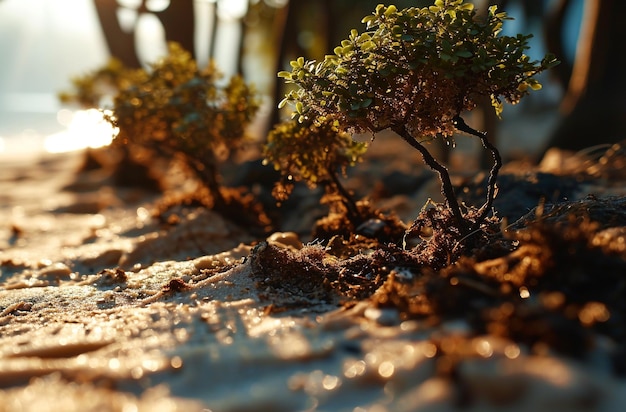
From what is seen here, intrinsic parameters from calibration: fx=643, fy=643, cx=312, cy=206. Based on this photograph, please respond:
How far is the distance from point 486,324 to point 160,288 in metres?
2.18

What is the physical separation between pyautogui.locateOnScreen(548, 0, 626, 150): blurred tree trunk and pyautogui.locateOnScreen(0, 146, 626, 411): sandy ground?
22.5 feet

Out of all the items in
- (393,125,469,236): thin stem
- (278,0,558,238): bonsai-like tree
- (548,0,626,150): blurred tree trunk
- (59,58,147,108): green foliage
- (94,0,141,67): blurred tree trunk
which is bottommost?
(393,125,469,236): thin stem

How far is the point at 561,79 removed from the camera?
1313 centimetres

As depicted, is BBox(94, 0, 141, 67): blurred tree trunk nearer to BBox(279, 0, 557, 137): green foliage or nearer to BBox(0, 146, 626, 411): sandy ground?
BBox(0, 146, 626, 411): sandy ground

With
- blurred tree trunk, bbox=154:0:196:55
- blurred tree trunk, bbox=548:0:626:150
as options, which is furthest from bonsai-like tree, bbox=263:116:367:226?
blurred tree trunk, bbox=154:0:196:55

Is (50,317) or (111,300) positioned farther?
(111,300)

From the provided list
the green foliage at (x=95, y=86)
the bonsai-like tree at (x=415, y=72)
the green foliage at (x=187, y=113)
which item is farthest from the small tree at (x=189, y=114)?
the green foliage at (x=95, y=86)

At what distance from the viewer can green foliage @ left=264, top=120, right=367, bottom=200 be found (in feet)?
14.6

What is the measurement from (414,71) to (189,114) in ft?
9.37

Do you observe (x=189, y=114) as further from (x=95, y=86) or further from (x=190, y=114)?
(x=95, y=86)

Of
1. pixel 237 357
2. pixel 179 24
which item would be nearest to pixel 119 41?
pixel 179 24

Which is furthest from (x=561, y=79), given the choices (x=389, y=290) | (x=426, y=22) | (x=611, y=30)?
(x=389, y=290)

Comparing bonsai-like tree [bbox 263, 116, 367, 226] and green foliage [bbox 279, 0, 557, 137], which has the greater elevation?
bonsai-like tree [bbox 263, 116, 367, 226]

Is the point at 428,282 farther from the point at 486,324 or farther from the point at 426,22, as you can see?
the point at 426,22
